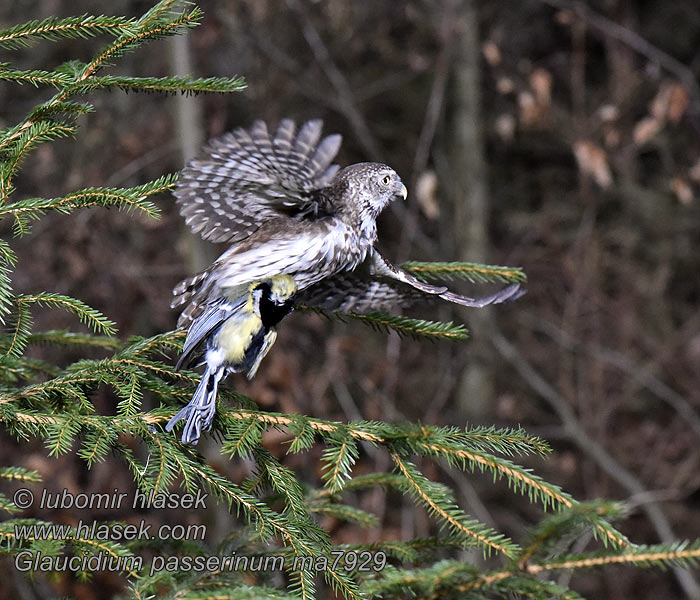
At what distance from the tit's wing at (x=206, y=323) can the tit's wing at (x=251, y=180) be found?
276 mm

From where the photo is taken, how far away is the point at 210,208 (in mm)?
2289

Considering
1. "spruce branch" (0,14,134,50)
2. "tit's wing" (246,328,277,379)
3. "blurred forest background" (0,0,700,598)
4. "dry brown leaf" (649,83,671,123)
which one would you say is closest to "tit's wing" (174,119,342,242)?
"tit's wing" (246,328,277,379)

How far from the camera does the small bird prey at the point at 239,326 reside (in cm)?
206

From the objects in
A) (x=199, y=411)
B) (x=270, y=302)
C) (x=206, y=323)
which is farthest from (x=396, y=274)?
(x=199, y=411)

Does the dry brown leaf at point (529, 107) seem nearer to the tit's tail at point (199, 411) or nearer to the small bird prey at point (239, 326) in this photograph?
the small bird prey at point (239, 326)

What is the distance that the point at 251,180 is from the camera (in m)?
2.22

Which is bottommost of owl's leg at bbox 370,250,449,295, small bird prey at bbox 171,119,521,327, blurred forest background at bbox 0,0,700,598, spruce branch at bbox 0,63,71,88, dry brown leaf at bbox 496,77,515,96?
blurred forest background at bbox 0,0,700,598

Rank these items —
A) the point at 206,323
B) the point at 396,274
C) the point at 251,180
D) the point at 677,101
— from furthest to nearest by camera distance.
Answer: the point at 677,101 → the point at 396,274 → the point at 251,180 → the point at 206,323

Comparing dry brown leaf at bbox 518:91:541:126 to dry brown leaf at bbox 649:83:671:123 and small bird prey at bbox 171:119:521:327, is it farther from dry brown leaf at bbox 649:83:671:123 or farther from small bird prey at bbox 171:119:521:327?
small bird prey at bbox 171:119:521:327

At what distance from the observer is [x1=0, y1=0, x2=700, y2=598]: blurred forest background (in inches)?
233

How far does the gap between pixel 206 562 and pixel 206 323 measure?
0.62 meters

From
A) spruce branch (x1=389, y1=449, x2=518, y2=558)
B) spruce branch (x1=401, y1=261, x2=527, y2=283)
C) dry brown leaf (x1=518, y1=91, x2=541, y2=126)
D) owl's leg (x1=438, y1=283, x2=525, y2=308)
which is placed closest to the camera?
spruce branch (x1=389, y1=449, x2=518, y2=558)

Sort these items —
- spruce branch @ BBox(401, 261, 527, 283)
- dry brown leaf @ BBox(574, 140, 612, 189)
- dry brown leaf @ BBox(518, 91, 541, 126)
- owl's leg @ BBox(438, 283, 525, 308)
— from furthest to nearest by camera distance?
1. dry brown leaf @ BBox(518, 91, 541, 126)
2. dry brown leaf @ BBox(574, 140, 612, 189)
3. spruce branch @ BBox(401, 261, 527, 283)
4. owl's leg @ BBox(438, 283, 525, 308)

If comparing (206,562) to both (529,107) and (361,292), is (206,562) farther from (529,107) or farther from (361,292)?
(529,107)
